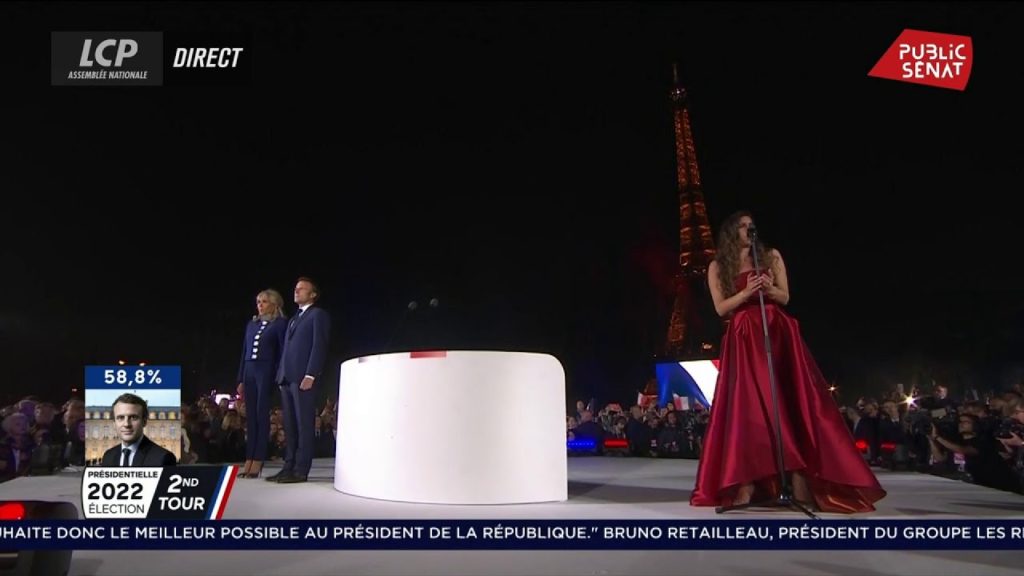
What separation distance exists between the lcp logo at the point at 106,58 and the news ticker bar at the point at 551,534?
3829 mm

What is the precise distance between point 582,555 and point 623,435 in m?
5.67

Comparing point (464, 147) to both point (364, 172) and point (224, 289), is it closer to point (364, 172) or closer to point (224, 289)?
point (364, 172)

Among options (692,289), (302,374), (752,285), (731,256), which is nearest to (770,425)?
(752,285)

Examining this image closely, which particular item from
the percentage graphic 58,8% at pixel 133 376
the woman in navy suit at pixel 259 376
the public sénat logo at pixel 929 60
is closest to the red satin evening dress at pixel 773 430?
the woman in navy suit at pixel 259 376

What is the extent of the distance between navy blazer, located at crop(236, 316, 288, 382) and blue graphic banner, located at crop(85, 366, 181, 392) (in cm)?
43

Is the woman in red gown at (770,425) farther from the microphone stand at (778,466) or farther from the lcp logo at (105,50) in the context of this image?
the lcp logo at (105,50)

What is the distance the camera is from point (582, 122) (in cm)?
885

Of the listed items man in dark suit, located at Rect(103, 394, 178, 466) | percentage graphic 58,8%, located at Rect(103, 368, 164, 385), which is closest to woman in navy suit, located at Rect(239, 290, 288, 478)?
percentage graphic 58,8%, located at Rect(103, 368, 164, 385)

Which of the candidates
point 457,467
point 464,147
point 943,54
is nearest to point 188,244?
point 464,147

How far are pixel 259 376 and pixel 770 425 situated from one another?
3.17 meters

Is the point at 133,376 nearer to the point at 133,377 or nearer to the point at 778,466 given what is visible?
the point at 133,377

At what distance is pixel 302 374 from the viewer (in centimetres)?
429

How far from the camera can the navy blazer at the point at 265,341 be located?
179 inches

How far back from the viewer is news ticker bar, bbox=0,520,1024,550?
215cm
